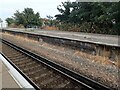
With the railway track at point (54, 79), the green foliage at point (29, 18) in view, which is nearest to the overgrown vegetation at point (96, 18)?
the green foliage at point (29, 18)

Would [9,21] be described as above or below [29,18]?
below

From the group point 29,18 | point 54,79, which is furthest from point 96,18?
point 29,18

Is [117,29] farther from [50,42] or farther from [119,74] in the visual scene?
[119,74]

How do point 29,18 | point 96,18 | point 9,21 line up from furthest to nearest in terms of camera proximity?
point 9,21 < point 29,18 < point 96,18

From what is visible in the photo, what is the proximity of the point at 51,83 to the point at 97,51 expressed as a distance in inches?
270

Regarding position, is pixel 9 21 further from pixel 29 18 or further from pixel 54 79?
pixel 54 79

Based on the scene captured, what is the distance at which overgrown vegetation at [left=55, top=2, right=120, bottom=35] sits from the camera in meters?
31.6

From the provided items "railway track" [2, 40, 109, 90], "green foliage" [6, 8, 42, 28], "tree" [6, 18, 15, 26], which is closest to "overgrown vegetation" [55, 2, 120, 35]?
"green foliage" [6, 8, 42, 28]

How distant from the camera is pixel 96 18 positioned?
3478 centimetres

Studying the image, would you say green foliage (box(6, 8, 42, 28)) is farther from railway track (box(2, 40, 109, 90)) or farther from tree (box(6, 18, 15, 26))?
railway track (box(2, 40, 109, 90))

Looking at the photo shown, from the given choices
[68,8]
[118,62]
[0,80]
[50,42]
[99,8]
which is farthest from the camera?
[68,8]

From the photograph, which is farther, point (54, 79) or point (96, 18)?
point (96, 18)

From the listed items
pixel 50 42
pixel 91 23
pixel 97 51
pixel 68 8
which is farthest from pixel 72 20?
pixel 97 51

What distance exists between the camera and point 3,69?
322 inches
